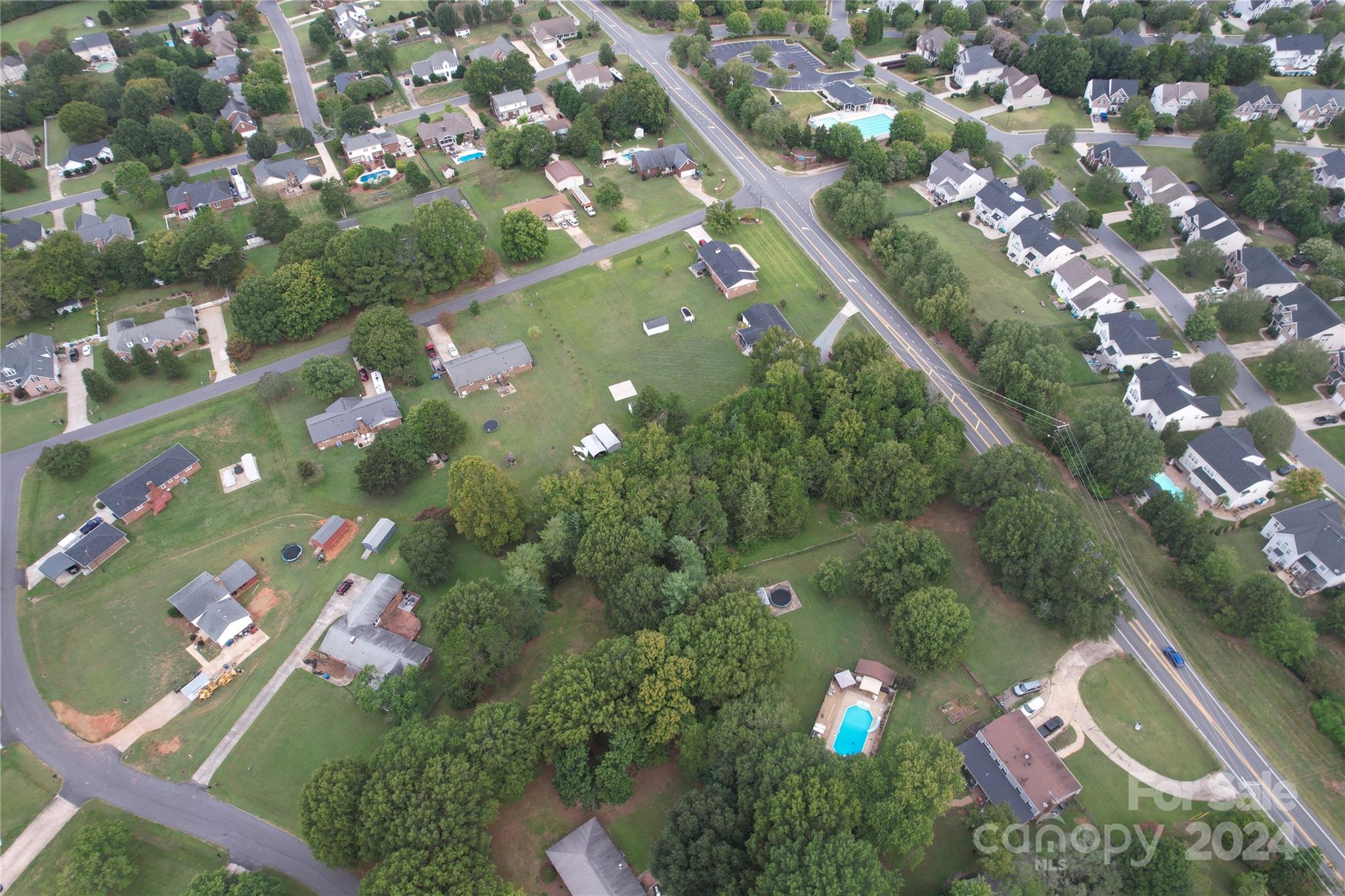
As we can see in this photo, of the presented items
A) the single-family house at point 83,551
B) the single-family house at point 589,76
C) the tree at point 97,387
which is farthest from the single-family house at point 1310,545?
the tree at point 97,387

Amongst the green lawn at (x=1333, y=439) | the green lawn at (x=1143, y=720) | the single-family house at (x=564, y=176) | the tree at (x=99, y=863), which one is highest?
the single-family house at (x=564, y=176)

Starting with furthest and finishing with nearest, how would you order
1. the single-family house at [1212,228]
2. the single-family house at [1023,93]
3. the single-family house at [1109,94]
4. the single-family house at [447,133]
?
the single-family house at [1023,93]
the single-family house at [1109,94]
the single-family house at [447,133]
the single-family house at [1212,228]

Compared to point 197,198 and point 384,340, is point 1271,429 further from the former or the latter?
point 197,198

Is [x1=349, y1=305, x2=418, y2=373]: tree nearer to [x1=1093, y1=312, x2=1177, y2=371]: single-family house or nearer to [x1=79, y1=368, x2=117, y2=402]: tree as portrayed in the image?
[x1=79, y1=368, x2=117, y2=402]: tree

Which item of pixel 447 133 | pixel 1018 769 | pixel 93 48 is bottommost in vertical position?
pixel 1018 769

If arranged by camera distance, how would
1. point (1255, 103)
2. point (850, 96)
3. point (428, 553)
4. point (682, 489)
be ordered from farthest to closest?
point (850, 96), point (1255, 103), point (682, 489), point (428, 553)

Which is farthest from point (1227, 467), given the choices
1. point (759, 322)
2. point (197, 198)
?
point (197, 198)

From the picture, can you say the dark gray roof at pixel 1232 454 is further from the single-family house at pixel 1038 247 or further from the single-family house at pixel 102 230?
the single-family house at pixel 102 230
